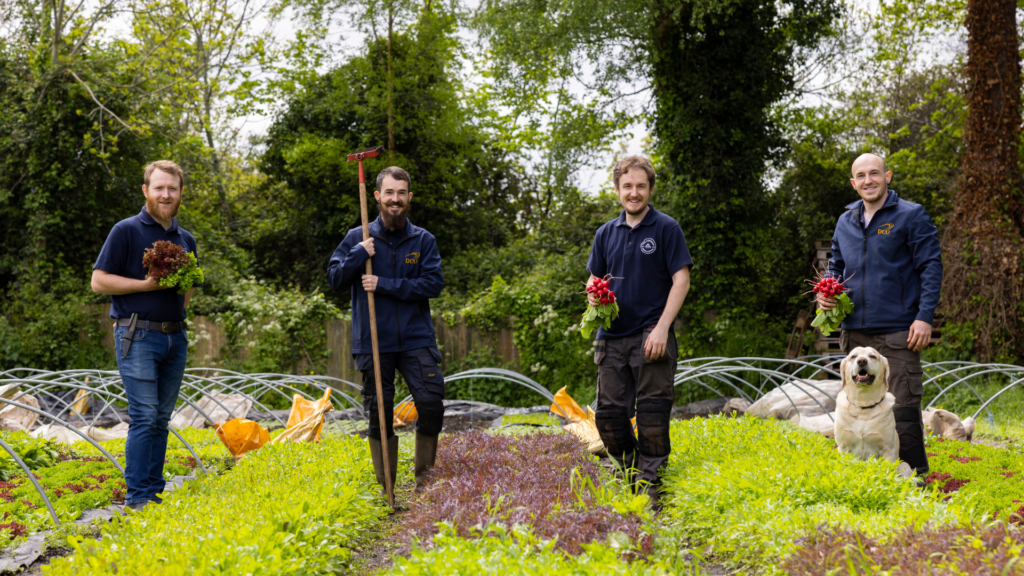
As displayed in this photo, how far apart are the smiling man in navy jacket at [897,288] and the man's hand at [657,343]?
1.25 m

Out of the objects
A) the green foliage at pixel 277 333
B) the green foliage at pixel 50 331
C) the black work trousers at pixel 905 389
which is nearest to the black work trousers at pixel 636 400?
the black work trousers at pixel 905 389

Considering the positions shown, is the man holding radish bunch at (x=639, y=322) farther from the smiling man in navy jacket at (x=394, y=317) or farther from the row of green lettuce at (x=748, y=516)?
the smiling man in navy jacket at (x=394, y=317)

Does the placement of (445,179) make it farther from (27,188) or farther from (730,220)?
(27,188)

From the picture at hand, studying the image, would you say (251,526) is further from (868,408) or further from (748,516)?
(868,408)

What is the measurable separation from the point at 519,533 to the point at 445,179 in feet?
48.2

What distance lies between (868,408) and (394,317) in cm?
306

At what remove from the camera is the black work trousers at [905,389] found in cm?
482

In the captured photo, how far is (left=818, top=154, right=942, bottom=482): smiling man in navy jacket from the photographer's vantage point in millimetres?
4820

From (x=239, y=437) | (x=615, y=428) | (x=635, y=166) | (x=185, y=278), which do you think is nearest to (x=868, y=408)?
(x=615, y=428)

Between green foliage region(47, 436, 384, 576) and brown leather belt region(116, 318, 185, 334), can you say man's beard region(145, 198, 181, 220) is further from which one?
green foliage region(47, 436, 384, 576)

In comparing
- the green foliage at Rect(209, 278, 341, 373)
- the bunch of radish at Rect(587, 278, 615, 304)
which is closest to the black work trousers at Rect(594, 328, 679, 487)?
the bunch of radish at Rect(587, 278, 615, 304)

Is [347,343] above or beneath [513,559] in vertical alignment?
beneath

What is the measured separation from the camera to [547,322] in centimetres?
1255

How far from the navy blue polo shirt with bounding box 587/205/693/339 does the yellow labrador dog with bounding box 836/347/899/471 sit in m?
1.19
